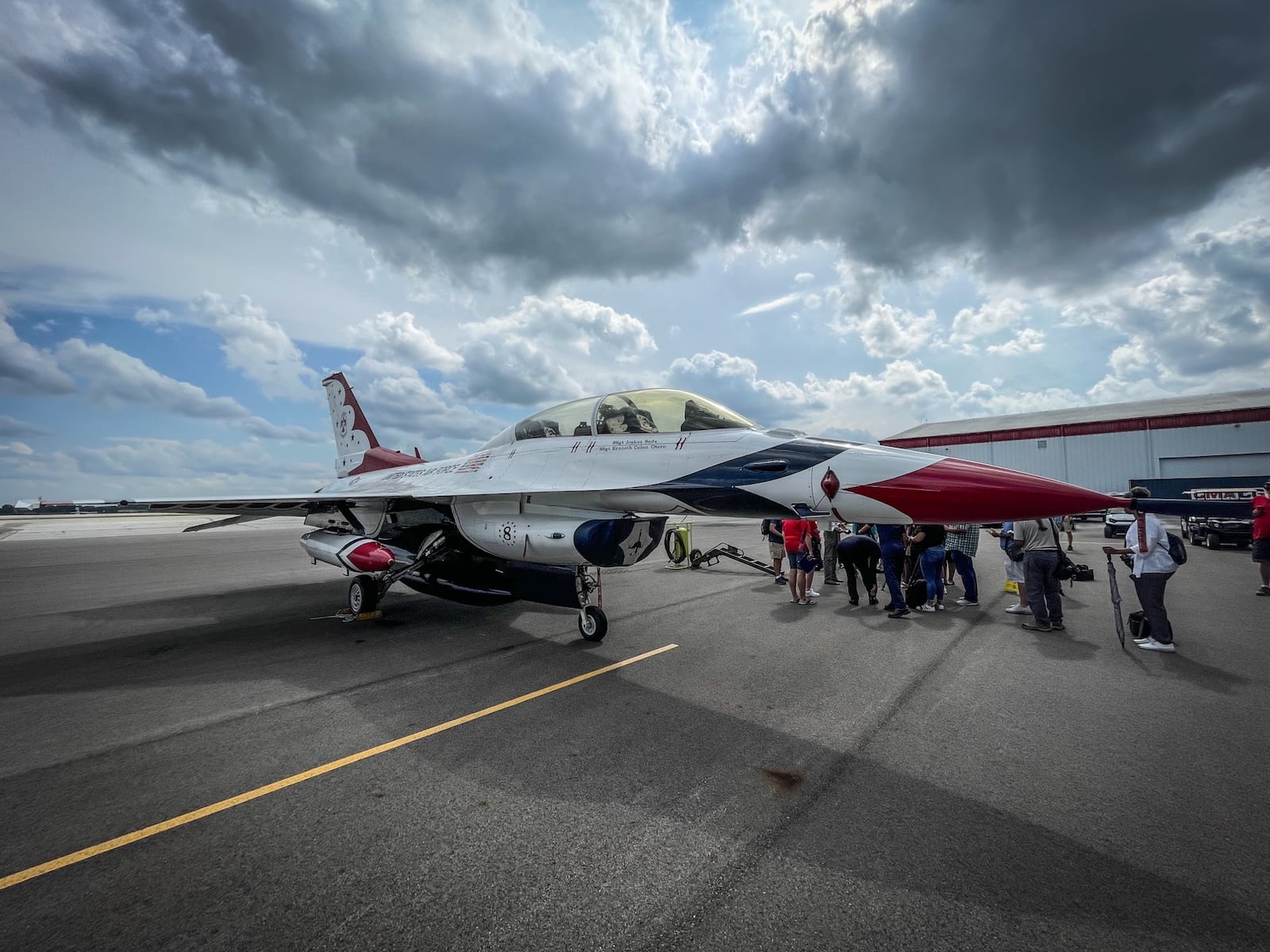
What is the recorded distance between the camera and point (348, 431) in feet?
43.1

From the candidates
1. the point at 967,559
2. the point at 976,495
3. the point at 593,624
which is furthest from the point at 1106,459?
the point at 593,624

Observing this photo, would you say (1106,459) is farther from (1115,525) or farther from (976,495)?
(976,495)

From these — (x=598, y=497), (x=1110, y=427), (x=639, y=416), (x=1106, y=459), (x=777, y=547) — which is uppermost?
(x=1110, y=427)

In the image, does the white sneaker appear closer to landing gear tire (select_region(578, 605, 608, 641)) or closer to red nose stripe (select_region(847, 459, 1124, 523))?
red nose stripe (select_region(847, 459, 1124, 523))

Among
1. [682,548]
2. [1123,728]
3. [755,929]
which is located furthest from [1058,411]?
[755,929]

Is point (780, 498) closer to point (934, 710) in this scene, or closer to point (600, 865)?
point (934, 710)

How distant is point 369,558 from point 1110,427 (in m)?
48.8

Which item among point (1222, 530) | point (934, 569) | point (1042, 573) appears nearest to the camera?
point (1042, 573)

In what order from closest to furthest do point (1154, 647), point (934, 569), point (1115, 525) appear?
point (1154, 647), point (934, 569), point (1115, 525)

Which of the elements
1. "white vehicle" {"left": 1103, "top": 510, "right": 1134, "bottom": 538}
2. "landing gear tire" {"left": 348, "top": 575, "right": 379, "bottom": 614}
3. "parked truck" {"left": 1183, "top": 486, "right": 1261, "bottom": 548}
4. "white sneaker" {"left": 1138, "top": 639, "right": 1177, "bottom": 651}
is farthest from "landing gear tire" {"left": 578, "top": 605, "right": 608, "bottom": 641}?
"white vehicle" {"left": 1103, "top": 510, "right": 1134, "bottom": 538}

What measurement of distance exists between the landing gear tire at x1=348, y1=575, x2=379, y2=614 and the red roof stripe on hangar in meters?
38.0

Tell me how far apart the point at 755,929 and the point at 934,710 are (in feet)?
9.36

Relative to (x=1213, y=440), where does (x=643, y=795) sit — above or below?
below

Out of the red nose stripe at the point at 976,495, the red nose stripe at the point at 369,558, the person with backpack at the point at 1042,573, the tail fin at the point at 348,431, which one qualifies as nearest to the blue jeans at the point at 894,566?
the person with backpack at the point at 1042,573
